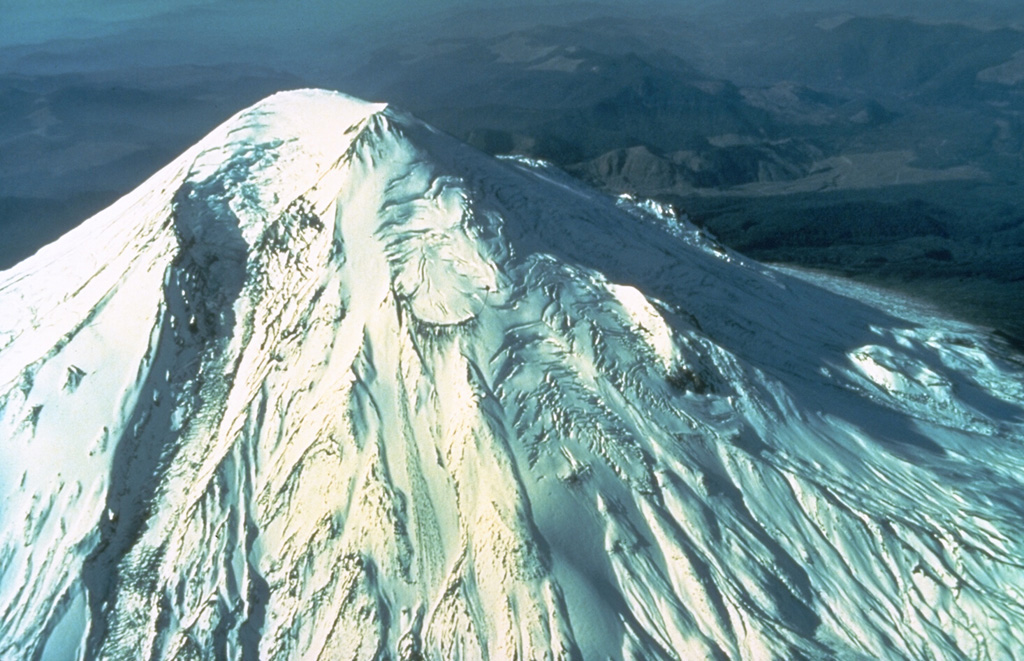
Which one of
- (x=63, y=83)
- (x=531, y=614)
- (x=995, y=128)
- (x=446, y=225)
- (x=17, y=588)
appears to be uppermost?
(x=446, y=225)

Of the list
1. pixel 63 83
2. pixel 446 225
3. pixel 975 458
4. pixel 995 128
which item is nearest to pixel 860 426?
pixel 975 458

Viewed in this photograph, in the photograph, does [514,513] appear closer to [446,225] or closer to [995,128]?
[446,225]

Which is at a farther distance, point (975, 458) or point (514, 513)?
point (975, 458)

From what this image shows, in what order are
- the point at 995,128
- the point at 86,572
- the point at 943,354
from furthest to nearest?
the point at 995,128
the point at 943,354
the point at 86,572

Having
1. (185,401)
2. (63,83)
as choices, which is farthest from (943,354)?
(63,83)

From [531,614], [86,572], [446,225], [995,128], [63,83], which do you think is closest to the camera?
[531,614]

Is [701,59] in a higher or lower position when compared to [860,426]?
lower

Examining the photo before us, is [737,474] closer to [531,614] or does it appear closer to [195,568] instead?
[531,614]
